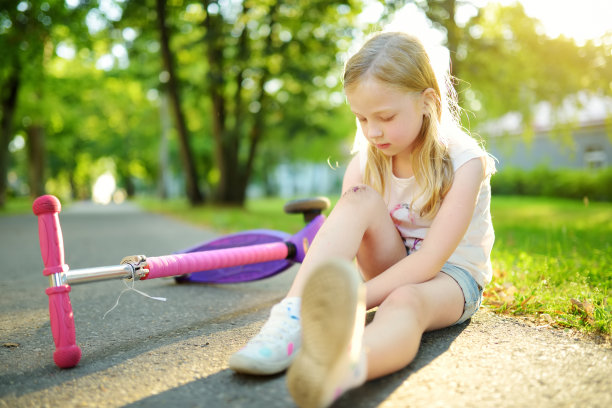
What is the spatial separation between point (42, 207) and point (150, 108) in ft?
85.0

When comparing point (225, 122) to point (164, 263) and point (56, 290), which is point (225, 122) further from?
point (56, 290)

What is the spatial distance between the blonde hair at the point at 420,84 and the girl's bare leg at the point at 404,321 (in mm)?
369

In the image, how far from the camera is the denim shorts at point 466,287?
6.54ft

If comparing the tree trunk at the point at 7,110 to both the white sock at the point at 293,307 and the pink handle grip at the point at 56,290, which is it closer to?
the pink handle grip at the point at 56,290

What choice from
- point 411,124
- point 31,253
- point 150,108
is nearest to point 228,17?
point 31,253

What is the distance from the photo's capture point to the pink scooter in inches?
68.8

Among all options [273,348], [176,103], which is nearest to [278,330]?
[273,348]

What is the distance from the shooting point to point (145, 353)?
1937 millimetres

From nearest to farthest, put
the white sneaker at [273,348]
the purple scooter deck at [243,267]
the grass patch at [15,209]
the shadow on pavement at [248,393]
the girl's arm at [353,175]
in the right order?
the shadow on pavement at [248,393]
the white sneaker at [273,348]
the girl's arm at [353,175]
the purple scooter deck at [243,267]
the grass patch at [15,209]

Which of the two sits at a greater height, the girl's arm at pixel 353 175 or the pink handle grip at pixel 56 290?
the girl's arm at pixel 353 175

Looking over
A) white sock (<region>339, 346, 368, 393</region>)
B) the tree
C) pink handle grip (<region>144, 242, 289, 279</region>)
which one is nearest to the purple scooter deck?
pink handle grip (<region>144, 242, 289, 279</region>)

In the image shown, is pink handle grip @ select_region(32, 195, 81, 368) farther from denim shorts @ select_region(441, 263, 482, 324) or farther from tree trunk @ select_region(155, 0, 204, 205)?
tree trunk @ select_region(155, 0, 204, 205)

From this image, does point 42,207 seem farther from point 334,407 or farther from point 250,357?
point 334,407

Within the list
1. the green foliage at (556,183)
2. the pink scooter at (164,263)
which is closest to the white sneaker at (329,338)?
the pink scooter at (164,263)
